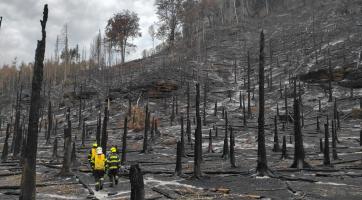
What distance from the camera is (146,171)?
21.9 metres

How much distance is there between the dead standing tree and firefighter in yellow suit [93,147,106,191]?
441cm

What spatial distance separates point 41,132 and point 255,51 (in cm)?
4426

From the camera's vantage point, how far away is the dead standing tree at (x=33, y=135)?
11961 mm

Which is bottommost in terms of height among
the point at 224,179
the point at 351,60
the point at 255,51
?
the point at 224,179

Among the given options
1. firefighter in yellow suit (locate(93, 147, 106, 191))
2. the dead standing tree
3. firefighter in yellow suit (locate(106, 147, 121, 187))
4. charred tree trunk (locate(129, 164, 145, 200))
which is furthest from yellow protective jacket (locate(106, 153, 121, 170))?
charred tree trunk (locate(129, 164, 145, 200))

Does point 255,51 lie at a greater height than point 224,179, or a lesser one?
greater

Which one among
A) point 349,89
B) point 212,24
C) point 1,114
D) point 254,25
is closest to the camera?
point 349,89

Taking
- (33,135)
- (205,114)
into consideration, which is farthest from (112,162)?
(205,114)

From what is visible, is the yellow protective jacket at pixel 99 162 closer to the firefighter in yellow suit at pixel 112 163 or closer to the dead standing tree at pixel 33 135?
the firefighter in yellow suit at pixel 112 163

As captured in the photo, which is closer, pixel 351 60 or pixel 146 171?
pixel 146 171

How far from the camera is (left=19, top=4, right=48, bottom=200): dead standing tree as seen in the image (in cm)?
1196

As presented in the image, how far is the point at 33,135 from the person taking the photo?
1220 centimetres

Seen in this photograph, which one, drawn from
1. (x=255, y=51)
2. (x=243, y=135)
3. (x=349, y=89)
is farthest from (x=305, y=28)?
(x=243, y=135)

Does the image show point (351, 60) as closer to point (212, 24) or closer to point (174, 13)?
point (174, 13)
